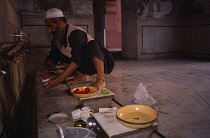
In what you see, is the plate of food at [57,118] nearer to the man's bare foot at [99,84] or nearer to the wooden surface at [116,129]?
the wooden surface at [116,129]

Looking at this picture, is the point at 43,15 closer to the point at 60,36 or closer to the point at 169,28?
the point at 60,36

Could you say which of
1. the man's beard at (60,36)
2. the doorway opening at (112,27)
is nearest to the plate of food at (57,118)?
the man's beard at (60,36)

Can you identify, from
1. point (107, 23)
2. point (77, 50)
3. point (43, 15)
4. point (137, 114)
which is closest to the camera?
point (137, 114)

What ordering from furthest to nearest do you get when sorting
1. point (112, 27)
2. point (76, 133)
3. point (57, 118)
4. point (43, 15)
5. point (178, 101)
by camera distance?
point (112, 27)
point (43, 15)
point (178, 101)
point (57, 118)
point (76, 133)

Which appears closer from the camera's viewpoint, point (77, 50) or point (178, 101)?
point (77, 50)

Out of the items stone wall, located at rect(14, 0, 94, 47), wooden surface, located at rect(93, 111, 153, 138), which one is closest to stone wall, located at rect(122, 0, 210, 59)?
stone wall, located at rect(14, 0, 94, 47)

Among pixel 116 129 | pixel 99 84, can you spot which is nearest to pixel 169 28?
pixel 99 84

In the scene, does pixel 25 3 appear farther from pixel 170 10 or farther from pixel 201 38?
pixel 201 38

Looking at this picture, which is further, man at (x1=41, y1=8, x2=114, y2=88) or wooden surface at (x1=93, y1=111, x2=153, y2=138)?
man at (x1=41, y1=8, x2=114, y2=88)

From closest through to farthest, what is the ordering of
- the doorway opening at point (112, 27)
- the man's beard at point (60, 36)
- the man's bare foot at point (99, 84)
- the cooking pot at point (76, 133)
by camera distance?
the cooking pot at point (76, 133)
the man's bare foot at point (99, 84)
the man's beard at point (60, 36)
the doorway opening at point (112, 27)

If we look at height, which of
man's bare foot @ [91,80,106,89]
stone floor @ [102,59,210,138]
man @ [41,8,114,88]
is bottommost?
stone floor @ [102,59,210,138]

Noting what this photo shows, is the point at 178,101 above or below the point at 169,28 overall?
below

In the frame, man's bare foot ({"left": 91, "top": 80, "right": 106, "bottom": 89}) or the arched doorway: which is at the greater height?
the arched doorway

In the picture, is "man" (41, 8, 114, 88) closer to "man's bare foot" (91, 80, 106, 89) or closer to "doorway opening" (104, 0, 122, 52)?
"man's bare foot" (91, 80, 106, 89)
